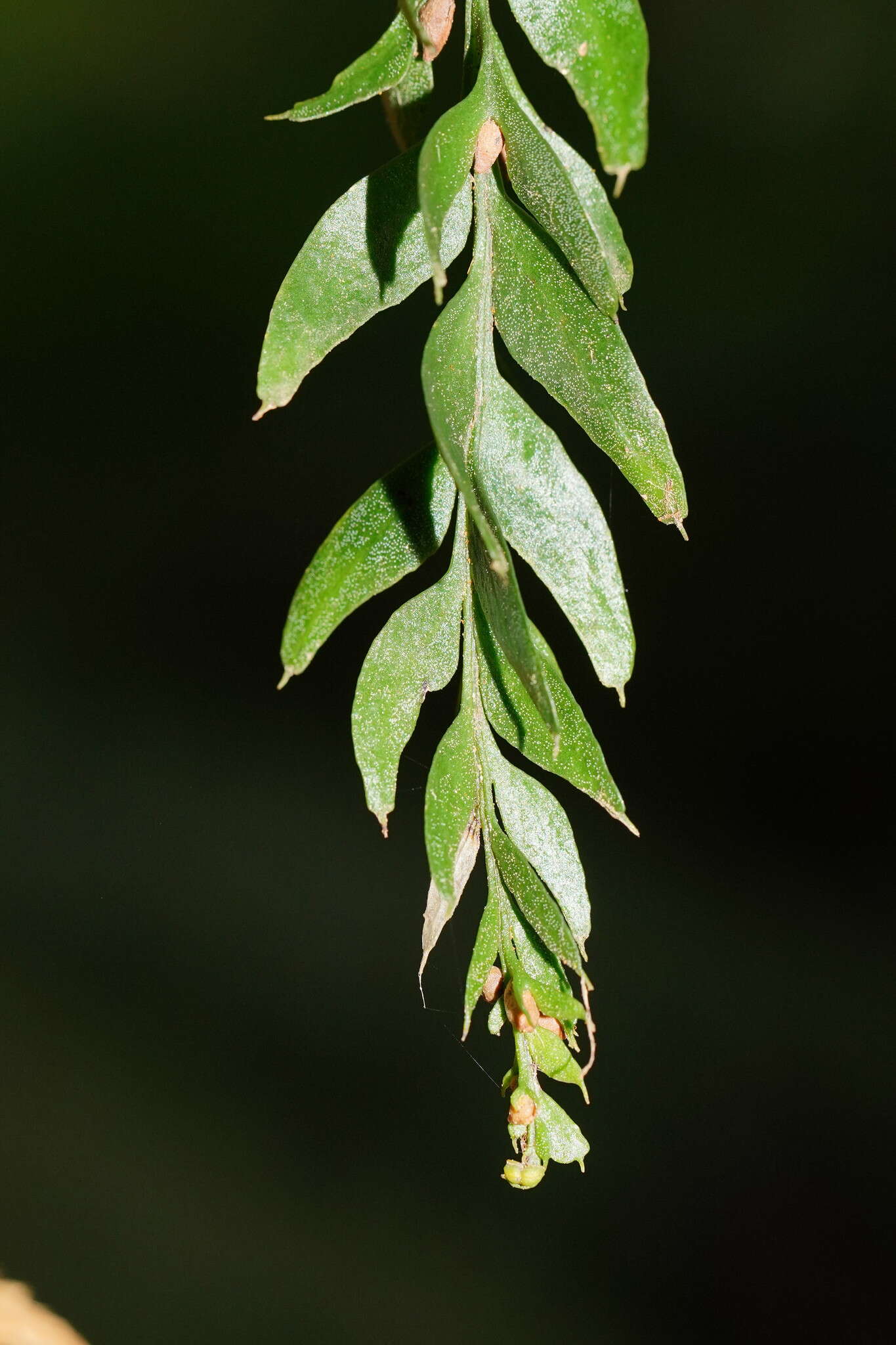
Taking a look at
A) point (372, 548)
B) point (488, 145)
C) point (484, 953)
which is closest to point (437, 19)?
point (488, 145)

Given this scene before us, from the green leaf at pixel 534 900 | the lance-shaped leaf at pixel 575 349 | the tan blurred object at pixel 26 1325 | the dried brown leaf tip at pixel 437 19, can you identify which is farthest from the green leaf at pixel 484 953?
the tan blurred object at pixel 26 1325

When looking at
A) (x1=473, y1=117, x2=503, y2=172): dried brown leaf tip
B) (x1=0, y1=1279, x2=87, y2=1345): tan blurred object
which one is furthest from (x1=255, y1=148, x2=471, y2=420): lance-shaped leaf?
(x1=0, y1=1279, x2=87, y2=1345): tan blurred object

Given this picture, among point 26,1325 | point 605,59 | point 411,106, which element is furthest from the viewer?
point 26,1325

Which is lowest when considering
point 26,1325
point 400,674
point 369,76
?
point 26,1325

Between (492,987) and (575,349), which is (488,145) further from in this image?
(492,987)

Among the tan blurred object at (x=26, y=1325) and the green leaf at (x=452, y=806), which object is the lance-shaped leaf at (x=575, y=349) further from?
the tan blurred object at (x=26, y=1325)

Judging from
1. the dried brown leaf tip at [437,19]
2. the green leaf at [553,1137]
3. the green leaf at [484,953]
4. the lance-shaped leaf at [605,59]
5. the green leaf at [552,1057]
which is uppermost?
the dried brown leaf tip at [437,19]

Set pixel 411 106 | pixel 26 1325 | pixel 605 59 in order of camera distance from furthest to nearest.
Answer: pixel 26 1325, pixel 411 106, pixel 605 59

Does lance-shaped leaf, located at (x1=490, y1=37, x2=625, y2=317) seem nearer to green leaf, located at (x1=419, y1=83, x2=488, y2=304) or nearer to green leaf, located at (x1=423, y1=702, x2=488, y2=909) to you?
green leaf, located at (x1=419, y1=83, x2=488, y2=304)

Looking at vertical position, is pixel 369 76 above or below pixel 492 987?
above
